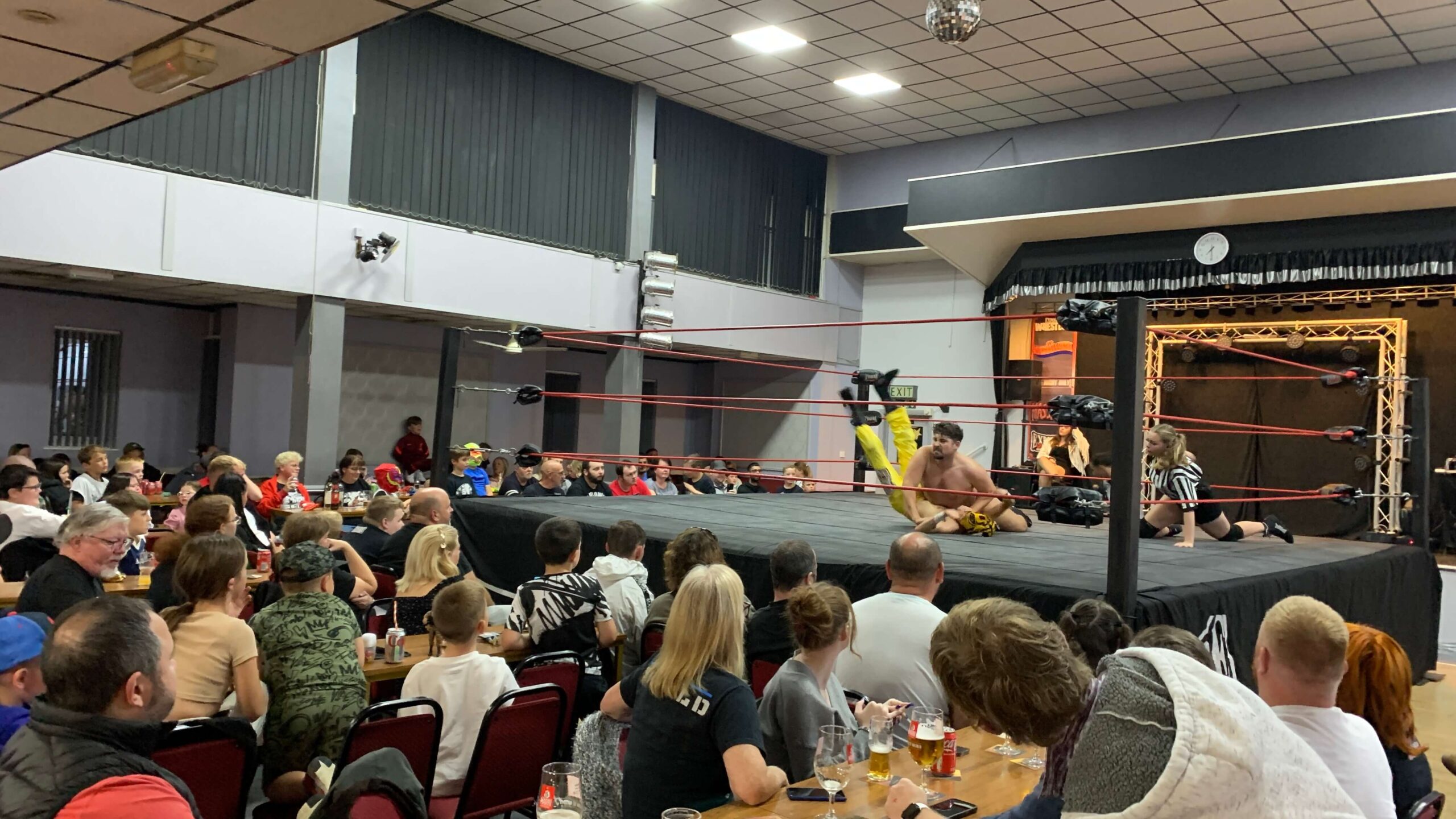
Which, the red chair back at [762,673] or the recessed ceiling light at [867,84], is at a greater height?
the recessed ceiling light at [867,84]

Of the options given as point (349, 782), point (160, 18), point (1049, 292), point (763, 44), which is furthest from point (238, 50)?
point (1049, 292)

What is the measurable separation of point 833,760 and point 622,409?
347 inches

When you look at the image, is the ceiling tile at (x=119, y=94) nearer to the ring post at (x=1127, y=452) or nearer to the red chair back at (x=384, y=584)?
the red chair back at (x=384, y=584)

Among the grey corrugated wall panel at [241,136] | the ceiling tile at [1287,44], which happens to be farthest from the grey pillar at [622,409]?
the ceiling tile at [1287,44]

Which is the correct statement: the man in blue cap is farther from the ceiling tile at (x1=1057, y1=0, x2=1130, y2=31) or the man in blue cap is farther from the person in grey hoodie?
the ceiling tile at (x1=1057, y1=0, x2=1130, y2=31)

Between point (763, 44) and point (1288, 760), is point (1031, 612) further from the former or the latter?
point (763, 44)

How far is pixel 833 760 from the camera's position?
1884 mm

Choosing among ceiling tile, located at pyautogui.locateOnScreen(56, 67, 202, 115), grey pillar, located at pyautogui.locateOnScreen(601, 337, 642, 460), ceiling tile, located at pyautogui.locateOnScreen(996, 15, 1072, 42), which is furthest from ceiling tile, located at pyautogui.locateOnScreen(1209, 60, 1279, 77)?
ceiling tile, located at pyautogui.locateOnScreen(56, 67, 202, 115)

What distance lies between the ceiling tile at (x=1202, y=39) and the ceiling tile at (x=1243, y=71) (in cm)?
59

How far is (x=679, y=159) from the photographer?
11.3 m

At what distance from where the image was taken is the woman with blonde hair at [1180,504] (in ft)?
18.2

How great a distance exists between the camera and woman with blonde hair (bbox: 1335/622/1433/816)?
2.17 meters

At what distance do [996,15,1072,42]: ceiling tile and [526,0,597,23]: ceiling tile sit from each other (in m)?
3.58

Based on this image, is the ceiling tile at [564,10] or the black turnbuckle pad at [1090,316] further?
the ceiling tile at [564,10]
